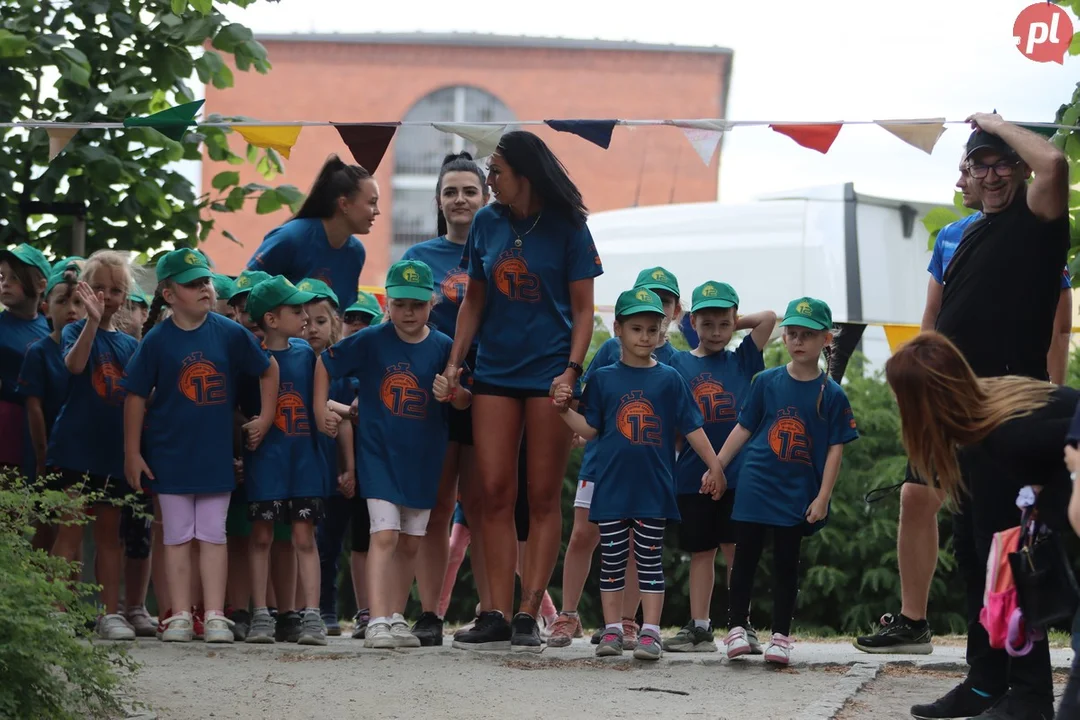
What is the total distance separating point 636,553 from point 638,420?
1.80 ft

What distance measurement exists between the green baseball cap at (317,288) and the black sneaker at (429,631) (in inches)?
61.6

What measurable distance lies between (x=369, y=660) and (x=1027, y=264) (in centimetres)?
289

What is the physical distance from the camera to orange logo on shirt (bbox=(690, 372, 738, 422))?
7152 mm

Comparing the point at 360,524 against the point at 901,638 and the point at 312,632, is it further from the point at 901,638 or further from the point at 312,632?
the point at 901,638

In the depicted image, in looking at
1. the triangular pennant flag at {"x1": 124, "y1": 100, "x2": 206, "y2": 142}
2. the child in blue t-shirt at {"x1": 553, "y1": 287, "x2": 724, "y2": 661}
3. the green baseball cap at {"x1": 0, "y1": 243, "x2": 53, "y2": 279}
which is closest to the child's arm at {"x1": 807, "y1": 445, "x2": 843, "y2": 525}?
the child in blue t-shirt at {"x1": 553, "y1": 287, "x2": 724, "y2": 661}

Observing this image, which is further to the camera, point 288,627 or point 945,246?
point 288,627

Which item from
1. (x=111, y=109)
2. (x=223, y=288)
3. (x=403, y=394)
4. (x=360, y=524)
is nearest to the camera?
(x=403, y=394)

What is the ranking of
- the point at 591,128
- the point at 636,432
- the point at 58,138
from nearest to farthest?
the point at 636,432 → the point at 591,128 → the point at 58,138

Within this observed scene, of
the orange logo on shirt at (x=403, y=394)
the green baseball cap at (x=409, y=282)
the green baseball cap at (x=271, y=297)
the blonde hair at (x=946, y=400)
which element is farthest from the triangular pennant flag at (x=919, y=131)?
the green baseball cap at (x=271, y=297)

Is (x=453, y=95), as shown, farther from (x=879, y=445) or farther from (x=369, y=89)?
(x=879, y=445)

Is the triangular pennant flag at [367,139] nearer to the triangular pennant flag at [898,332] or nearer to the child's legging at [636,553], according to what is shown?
the child's legging at [636,553]

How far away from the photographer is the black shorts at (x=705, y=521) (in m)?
6.98

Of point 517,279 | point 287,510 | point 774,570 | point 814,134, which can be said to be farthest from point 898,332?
point 287,510

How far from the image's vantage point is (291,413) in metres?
6.93
